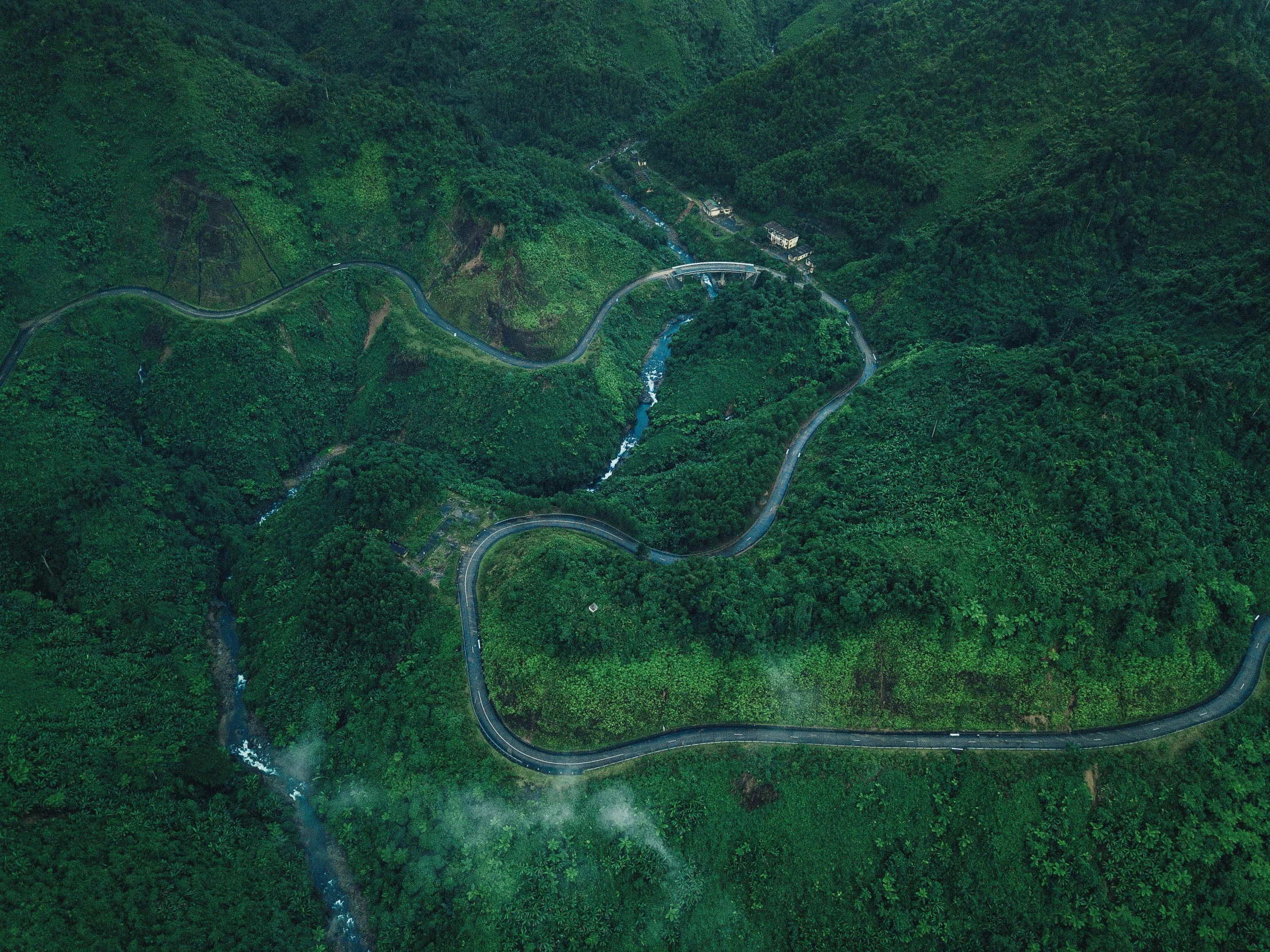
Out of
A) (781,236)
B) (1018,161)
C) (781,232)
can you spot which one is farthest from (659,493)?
(1018,161)

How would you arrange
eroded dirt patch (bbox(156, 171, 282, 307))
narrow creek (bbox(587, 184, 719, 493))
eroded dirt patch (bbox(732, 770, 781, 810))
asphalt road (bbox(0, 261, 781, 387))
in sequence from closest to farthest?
eroded dirt patch (bbox(732, 770, 781, 810)), asphalt road (bbox(0, 261, 781, 387)), eroded dirt patch (bbox(156, 171, 282, 307)), narrow creek (bbox(587, 184, 719, 493))

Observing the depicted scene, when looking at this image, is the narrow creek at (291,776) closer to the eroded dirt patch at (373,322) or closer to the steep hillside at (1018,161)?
the eroded dirt patch at (373,322)

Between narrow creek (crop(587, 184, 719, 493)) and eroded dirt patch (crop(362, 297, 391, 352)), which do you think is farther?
eroded dirt patch (crop(362, 297, 391, 352))

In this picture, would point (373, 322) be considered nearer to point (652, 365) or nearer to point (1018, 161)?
point (652, 365)

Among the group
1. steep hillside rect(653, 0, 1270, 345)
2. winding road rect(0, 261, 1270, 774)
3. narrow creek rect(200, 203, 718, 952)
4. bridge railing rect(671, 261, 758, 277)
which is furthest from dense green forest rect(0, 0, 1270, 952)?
bridge railing rect(671, 261, 758, 277)

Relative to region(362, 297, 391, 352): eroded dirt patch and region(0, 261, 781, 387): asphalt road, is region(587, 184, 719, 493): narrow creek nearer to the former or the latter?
region(0, 261, 781, 387): asphalt road

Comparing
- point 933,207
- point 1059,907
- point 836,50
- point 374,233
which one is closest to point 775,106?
point 836,50
